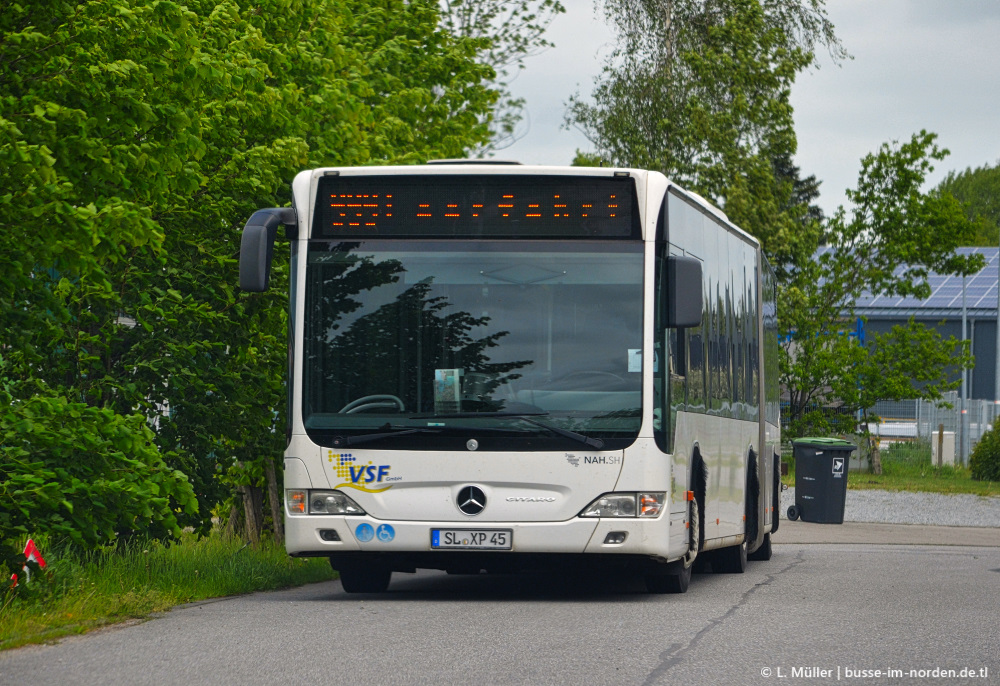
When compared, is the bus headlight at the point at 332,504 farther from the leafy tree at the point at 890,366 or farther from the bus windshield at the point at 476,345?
the leafy tree at the point at 890,366

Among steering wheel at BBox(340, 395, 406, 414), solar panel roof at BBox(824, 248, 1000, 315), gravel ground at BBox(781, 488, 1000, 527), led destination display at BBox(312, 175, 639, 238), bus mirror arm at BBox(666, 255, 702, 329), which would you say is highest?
solar panel roof at BBox(824, 248, 1000, 315)

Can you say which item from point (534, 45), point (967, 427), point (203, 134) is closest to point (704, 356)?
point (203, 134)

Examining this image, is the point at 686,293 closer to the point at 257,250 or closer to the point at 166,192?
the point at 257,250

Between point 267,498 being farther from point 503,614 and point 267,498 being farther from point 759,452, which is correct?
point 503,614

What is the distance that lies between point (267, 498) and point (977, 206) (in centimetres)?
10952

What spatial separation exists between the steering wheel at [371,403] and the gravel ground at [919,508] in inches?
755

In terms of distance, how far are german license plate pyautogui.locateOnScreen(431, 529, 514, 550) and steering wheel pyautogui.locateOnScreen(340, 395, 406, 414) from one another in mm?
899

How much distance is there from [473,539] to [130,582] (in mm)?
2414

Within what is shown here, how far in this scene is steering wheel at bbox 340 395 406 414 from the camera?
11828 mm

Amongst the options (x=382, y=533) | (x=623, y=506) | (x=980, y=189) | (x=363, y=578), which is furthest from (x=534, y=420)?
(x=980, y=189)

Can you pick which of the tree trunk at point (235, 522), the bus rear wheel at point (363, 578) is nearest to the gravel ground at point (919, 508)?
the tree trunk at point (235, 522)

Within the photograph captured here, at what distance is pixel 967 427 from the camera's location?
46312mm

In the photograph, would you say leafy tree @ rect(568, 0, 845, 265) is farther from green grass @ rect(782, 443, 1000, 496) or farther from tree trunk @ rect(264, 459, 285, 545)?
tree trunk @ rect(264, 459, 285, 545)

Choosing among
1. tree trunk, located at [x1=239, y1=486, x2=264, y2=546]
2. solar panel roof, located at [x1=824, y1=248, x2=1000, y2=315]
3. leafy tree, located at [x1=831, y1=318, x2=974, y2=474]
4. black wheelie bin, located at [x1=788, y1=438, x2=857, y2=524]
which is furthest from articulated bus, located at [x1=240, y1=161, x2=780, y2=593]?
solar panel roof, located at [x1=824, y1=248, x2=1000, y2=315]
